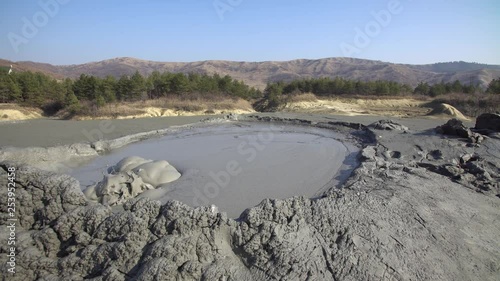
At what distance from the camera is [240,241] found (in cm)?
360

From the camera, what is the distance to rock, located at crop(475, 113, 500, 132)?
1077 centimetres

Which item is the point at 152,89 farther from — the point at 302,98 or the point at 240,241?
the point at 240,241

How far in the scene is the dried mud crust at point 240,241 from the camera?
3357 millimetres

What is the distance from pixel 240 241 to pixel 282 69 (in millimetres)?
100538

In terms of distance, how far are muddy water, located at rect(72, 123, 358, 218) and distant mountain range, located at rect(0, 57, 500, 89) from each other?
66.3 meters

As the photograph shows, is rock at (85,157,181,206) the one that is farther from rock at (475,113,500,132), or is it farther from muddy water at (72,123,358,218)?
rock at (475,113,500,132)

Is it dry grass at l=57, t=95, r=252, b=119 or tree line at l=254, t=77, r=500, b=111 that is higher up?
tree line at l=254, t=77, r=500, b=111

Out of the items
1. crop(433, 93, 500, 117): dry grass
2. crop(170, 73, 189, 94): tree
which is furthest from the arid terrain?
crop(170, 73, 189, 94): tree

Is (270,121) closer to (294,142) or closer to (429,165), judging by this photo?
(294,142)

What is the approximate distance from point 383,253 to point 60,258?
382 cm

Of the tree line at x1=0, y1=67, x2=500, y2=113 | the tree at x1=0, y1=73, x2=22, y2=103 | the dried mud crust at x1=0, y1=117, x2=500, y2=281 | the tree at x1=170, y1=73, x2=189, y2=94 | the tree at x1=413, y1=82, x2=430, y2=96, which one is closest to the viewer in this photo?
the dried mud crust at x1=0, y1=117, x2=500, y2=281

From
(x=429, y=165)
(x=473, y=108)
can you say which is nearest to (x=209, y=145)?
(x=429, y=165)

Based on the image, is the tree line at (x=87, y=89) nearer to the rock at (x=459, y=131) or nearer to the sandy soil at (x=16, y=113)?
the sandy soil at (x=16, y=113)

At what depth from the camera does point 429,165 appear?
7699 millimetres
